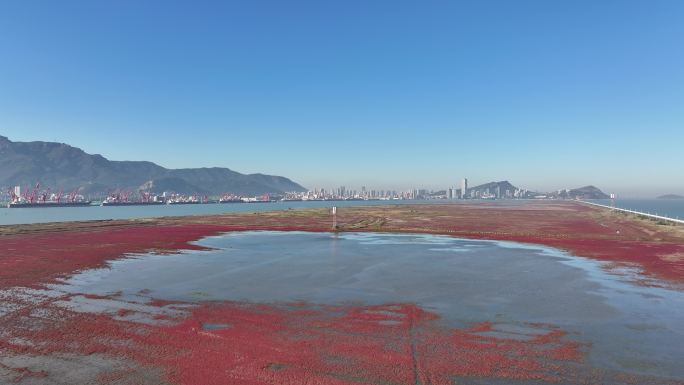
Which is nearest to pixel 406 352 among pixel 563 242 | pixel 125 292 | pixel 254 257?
pixel 125 292

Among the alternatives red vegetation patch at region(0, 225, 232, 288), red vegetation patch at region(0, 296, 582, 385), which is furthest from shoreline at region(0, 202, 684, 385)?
red vegetation patch at region(0, 225, 232, 288)

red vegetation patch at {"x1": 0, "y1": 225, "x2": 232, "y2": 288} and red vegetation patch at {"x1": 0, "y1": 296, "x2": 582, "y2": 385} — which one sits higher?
red vegetation patch at {"x1": 0, "y1": 296, "x2": 582, "y2": 385}

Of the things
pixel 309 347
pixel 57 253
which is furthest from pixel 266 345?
pixel 57 253

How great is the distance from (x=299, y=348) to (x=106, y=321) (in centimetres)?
697

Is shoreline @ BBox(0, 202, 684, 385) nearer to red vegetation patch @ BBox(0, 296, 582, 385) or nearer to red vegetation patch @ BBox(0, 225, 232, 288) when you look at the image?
red vegetation patch @ BBox(0, 296, 582, 385)

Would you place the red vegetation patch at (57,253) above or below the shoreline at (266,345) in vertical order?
below

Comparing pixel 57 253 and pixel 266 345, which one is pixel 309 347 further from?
pixel 57 253

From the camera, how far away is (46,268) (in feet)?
78.2

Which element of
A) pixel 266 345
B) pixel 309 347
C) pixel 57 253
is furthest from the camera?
pixel 57 253

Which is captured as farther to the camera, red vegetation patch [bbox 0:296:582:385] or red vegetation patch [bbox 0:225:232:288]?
red vegetation patch [bbox 0:225:232:288]

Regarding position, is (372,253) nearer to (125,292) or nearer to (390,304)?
(390,304)

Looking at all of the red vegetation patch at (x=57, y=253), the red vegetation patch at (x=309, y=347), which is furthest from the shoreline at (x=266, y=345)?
the red vegetation patch at (x=57, y=253)

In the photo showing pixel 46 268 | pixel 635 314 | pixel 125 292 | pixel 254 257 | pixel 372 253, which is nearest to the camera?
pixel 635 314

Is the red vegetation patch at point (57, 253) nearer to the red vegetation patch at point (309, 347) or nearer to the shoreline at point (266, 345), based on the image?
the shoreline at point (266, 345)
